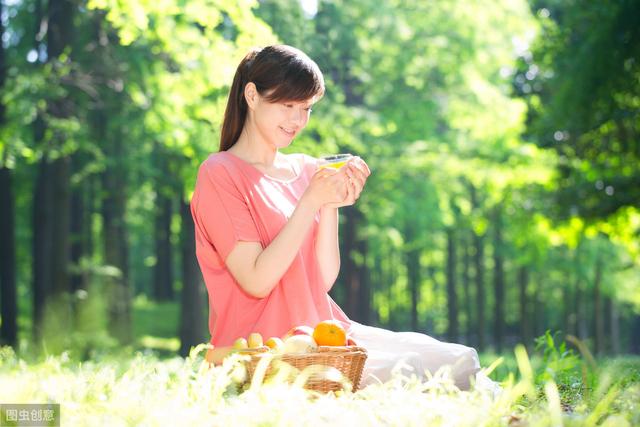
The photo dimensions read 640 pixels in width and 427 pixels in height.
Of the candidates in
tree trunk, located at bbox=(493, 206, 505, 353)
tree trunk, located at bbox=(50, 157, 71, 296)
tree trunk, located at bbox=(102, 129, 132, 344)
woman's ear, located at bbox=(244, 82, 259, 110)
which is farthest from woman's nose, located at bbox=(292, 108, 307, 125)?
tree trunk, located at bbox=(493, 206, 505, 353)

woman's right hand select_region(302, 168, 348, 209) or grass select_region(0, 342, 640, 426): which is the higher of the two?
woman's right hand select_region(302, 168, 348, 209)

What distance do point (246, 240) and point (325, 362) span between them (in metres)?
0.79

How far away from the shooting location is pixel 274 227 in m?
4.04

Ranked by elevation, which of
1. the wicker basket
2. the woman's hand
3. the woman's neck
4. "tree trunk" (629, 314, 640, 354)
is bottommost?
"tree trunk" (629, 314, 640, 354)

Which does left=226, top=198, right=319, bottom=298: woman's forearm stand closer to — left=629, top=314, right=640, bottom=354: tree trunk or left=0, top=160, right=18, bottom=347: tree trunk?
left=0, top=160, right=18, bottom=347: tree trunk

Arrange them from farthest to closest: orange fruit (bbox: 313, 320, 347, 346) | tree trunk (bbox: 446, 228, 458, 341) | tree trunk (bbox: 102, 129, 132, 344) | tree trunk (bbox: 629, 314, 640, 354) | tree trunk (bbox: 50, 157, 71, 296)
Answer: tree trunk (bbox: 629, 314, 640, 354)
tree trunk (bbox: 446, 228, 458, 341)
tree trunk (bbox: 102, 129, 132, 344)
tree trunk (bbox: 50, 157, 71, 296)
orange fruit (bbox: 313, 320, 347, 346)

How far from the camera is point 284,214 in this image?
4098 mm

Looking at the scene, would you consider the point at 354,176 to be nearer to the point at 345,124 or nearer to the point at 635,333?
the point at 345,124

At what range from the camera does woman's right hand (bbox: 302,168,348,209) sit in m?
3.77

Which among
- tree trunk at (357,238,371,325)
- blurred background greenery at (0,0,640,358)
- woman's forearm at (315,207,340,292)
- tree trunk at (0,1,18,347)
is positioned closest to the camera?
woman's forearm at (315,207,340,292)

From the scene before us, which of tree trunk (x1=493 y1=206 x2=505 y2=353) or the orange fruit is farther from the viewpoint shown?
tree trunk (x1=493 y1=206 x2=505 y2=353)

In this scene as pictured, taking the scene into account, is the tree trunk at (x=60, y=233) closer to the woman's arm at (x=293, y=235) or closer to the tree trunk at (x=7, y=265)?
the tree trunk at (x=7, y=265)

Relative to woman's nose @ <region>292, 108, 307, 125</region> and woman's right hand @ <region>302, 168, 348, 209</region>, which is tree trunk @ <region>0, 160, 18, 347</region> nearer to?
woman's nose @ <region>292, 108, 307, 125</region>

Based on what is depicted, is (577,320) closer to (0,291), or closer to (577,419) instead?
(0,291)
